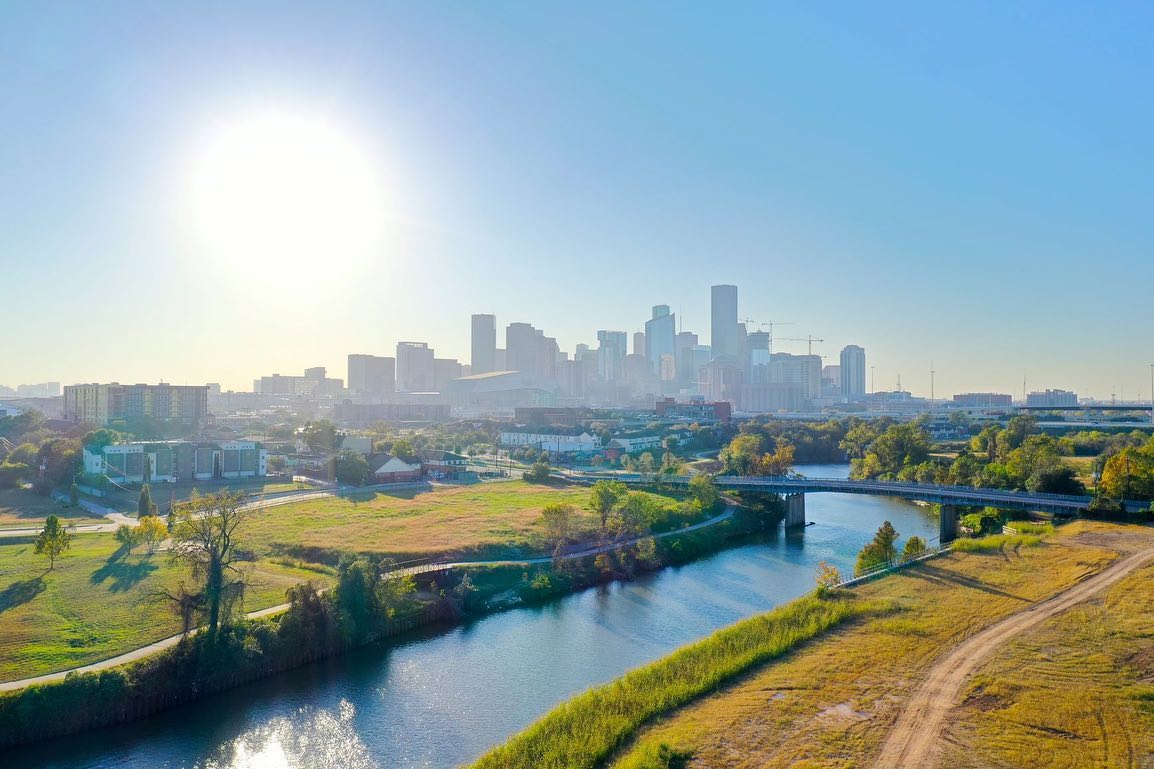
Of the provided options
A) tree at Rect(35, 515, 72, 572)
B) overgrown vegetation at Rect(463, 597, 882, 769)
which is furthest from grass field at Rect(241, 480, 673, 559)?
overgrown vegetation at Rect(463, 597, 882, 769)

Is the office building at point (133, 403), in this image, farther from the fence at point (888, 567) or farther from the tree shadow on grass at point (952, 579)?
the tree shadow on grass at point (952, 579)

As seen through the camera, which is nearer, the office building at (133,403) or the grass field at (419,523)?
the grass field at (419,523)

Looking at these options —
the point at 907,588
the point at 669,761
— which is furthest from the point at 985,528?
the point at 669,761

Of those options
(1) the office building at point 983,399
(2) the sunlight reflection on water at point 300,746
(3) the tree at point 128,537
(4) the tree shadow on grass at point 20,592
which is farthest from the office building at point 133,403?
(1) the office building at point 983,399

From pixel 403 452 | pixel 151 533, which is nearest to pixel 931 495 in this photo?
pixel 403 452

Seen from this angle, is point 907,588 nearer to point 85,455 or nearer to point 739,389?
point 85,455

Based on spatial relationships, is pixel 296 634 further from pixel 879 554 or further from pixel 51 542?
pixel 879 554
